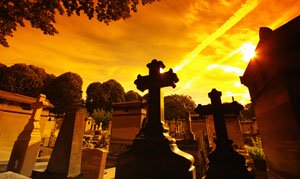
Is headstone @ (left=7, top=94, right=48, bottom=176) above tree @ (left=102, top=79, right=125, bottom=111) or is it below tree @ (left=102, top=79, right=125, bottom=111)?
below

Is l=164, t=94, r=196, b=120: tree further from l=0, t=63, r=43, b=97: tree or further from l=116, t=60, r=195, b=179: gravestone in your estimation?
l=116, t=60, r=195, b=179: gravestone

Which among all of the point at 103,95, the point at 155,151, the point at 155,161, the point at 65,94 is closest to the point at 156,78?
the point at 155,151

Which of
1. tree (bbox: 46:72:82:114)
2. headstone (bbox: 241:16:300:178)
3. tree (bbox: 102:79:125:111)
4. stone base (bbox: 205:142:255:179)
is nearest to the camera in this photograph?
stone base (bbox: 205:142:255:179)

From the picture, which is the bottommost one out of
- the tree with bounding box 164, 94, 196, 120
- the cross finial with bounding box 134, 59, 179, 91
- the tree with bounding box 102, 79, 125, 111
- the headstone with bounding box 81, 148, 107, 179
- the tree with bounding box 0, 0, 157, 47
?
the headstone with bounding box 81, 148, 107, 179

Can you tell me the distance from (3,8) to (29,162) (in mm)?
5878

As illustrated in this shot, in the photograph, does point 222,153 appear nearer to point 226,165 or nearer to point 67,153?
point 226,165

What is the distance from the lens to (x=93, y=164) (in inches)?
249

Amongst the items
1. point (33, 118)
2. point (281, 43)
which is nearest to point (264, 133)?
point (281, 43)

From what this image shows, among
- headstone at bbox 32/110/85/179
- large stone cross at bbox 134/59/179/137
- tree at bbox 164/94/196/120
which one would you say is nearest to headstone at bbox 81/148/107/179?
headstone at bbox 32/110/85/179

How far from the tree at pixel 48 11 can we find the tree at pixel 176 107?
135 feet

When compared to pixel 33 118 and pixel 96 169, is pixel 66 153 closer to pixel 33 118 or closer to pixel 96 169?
pixel 96 169

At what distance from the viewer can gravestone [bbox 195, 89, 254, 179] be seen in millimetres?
3356

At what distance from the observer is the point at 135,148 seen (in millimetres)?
3320

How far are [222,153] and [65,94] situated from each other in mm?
37689
